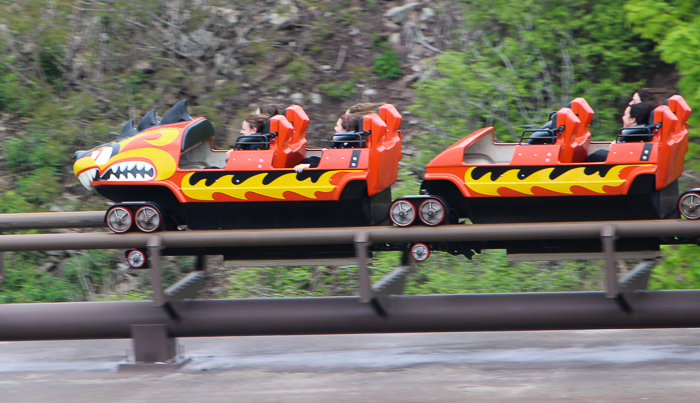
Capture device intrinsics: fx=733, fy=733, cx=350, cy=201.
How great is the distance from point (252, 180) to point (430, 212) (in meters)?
1.20

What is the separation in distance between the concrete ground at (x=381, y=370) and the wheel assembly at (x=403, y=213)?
0.95 metres

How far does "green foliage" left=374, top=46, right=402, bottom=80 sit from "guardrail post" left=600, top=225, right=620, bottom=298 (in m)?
8.03

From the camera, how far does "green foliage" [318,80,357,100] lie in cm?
1164

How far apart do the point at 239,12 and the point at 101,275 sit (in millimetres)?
5509

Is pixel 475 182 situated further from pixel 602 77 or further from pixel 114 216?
pixel 602 77

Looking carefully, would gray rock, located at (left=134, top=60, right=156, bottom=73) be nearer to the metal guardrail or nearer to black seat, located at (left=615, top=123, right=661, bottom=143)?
the metal guardrail

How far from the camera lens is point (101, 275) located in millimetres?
9461

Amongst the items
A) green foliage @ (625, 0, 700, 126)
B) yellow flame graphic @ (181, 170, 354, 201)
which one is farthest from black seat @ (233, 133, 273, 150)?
green foliage @ (625, 0, 700, 126)

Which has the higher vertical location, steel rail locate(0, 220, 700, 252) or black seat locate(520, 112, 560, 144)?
black seat locate(520, 112, 560, 144)

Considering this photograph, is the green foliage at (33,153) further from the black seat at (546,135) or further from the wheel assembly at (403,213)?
the black seat at (546,135)

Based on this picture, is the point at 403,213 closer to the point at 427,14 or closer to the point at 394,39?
the point at 394,39

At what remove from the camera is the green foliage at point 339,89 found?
11.6 m

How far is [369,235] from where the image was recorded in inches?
176

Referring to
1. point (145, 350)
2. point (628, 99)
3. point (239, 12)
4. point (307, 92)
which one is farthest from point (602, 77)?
point (145, 350)
